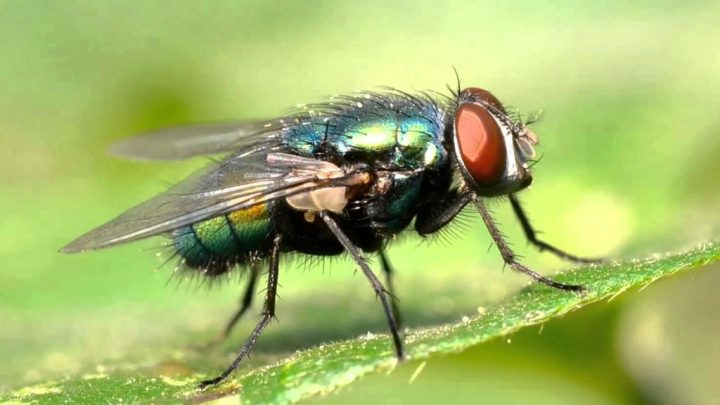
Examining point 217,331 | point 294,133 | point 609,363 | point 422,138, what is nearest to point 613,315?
point 609,363

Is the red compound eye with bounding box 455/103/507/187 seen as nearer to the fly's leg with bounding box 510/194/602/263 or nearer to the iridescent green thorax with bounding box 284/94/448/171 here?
the iridescent green thorax with bounding box 284/94/448/171

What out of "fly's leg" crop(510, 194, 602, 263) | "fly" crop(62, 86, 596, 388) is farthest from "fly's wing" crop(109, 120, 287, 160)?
"fly's leg" crop(510, 194, 602, 263)

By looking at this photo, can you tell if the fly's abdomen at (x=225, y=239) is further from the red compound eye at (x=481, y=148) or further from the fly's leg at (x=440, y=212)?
the red compound eye at (x=481, y=148)

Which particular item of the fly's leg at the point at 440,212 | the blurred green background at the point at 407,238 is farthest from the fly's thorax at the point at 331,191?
the blurred green background at the point at 407,238

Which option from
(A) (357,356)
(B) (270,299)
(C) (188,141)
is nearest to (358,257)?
(B) (270,299)

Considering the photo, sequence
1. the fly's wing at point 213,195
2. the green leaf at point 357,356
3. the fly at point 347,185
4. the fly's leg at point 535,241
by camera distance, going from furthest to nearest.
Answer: the fly's leg at point 535,241, the fly at point 347,185, the fly's wing at point 213,195, the green leaf at point 357,356

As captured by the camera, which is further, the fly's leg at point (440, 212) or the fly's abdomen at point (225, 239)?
the fly's abdomen at point (225, 239)

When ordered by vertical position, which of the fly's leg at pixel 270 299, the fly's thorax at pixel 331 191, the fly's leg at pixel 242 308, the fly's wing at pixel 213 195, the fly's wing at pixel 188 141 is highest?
the fly's wing at pixel 188 141
